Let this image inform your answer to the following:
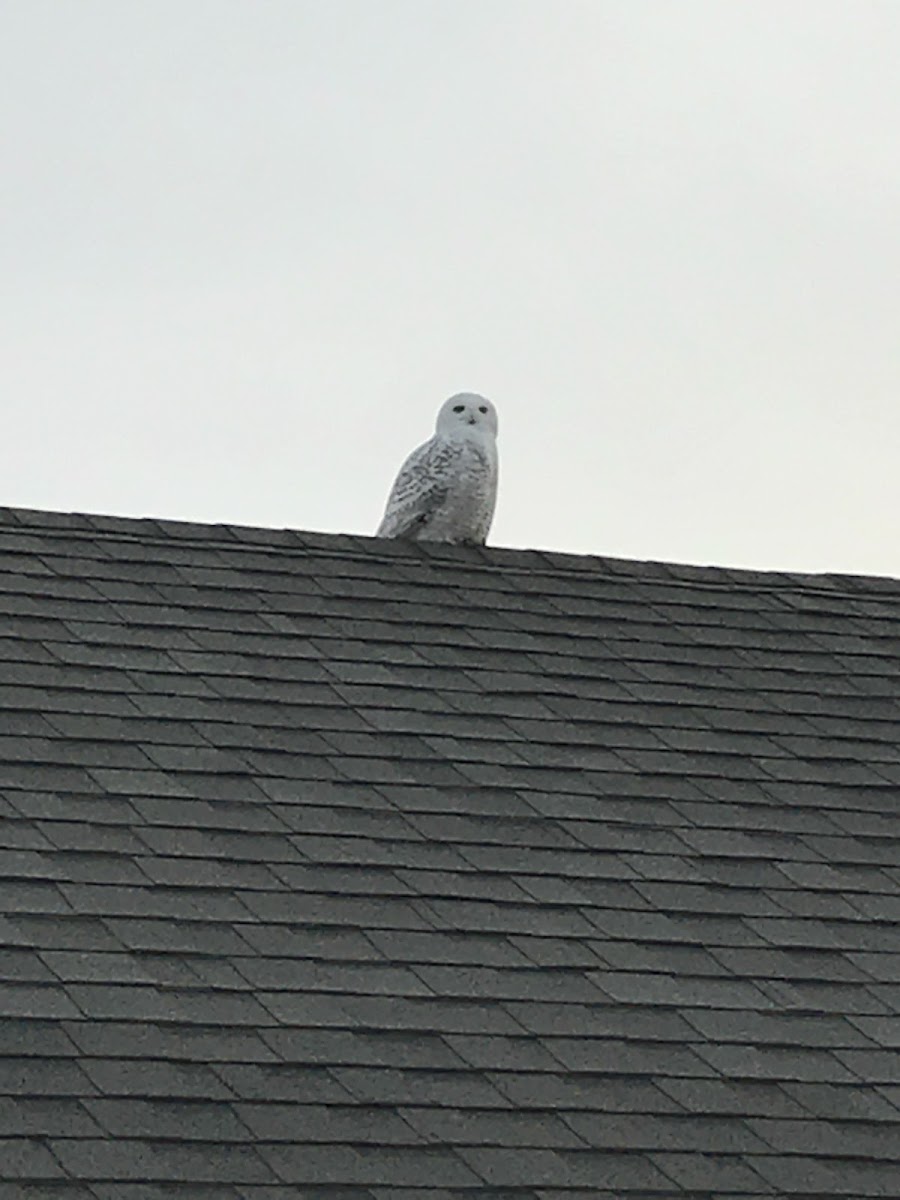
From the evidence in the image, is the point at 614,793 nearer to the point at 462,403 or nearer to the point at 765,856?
the point at 765,856

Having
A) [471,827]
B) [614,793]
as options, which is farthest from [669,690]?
[471,827]

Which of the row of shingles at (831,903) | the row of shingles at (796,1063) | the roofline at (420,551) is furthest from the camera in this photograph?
the roofline at (420,551)

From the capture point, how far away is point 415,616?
269 inches

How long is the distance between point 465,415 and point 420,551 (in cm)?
58

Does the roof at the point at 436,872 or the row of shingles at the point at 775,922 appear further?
the row of shingles at the point at 775,922

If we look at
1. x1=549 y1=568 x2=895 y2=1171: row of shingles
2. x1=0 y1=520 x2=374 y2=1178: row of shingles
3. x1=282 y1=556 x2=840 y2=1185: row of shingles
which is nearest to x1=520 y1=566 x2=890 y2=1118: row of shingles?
x1=549 y1=568 x2=895 y2=1171: row of shingles

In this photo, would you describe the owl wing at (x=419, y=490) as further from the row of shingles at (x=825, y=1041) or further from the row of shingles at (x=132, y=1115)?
the row of shingles at (x=132, y=1115)

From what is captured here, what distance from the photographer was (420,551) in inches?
283

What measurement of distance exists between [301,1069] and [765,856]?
1.58 metres

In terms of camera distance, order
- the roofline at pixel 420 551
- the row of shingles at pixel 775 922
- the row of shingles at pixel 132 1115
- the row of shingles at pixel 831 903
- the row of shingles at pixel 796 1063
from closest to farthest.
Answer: the row of shingles at pixel 132 1115, the row of shingles at pixel 796 1063, the row of shingles at pixel 775 922, the row of shingles at pixel 831 903, the roofline at pixel 420 551

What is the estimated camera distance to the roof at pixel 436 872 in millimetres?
4750

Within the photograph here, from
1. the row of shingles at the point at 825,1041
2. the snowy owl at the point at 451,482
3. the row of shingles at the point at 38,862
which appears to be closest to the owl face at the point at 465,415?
the snowy owl at the point at 451,482

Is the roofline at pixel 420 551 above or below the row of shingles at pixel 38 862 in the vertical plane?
above

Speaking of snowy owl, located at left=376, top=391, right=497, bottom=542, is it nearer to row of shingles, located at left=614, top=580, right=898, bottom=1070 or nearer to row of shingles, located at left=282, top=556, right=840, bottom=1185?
row of shingles, located at left=614, top=580, right=898, bottom=1070
